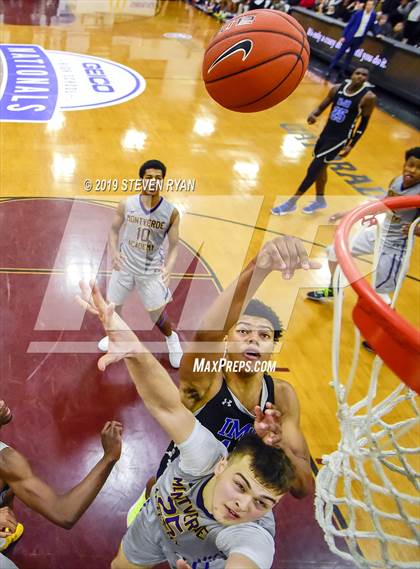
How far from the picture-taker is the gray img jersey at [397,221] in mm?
3971

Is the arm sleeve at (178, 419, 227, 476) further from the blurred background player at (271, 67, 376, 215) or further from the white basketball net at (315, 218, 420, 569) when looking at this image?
the blurred background player at (271, 67, 376, 215)

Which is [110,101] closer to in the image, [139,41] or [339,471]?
[139,41]

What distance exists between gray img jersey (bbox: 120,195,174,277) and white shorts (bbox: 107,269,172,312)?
0.05 meters

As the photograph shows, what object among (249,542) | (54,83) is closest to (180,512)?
(249,542)

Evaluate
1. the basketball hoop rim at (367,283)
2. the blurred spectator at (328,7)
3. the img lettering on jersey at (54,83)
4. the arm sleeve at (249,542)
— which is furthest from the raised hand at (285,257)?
the blurred spectator at (328,7)

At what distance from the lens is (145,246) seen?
3627 mm

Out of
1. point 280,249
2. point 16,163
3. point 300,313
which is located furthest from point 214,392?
point 16,163

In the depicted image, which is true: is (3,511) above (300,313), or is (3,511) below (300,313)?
above

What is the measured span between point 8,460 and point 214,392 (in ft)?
3.19

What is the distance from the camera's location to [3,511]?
2137 mm

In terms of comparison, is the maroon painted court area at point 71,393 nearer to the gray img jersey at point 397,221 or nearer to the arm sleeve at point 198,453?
the arm sleeve at point 198,453

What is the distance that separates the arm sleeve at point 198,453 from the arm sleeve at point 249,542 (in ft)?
0.88

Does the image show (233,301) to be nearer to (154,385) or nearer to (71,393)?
(154,385)

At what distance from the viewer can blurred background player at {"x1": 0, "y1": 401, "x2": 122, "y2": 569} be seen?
2.14m
